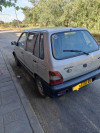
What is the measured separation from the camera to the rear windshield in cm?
228

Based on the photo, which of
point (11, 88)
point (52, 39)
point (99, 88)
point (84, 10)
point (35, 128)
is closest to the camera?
point (35, 128)

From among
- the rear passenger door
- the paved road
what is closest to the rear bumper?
the paved road

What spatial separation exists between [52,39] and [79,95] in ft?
5.90

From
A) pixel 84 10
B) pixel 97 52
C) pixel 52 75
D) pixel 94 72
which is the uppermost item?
pixel 84 10

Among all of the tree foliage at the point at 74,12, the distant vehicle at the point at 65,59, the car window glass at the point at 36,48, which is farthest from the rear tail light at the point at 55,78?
the tree foliage at the point at 74,12

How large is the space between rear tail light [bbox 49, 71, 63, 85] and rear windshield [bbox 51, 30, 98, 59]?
0.36 meters

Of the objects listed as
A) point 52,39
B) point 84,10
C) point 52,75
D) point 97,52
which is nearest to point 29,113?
point 52,75

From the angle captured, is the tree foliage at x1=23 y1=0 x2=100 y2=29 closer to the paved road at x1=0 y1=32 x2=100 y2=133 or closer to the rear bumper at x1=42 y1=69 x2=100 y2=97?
the paved road at x1=0 y1=32 x2=100 y2=133

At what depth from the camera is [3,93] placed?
335cm

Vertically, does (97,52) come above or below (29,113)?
above

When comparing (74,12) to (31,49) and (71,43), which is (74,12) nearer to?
(31,49)

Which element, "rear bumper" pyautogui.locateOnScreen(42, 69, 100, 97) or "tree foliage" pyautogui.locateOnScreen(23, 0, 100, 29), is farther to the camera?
"tree foliage" pyautogui.locateOnScreen(23, 0, 100, 29)

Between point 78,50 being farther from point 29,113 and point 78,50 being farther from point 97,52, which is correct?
point 29,113

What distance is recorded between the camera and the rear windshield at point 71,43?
228 cm
